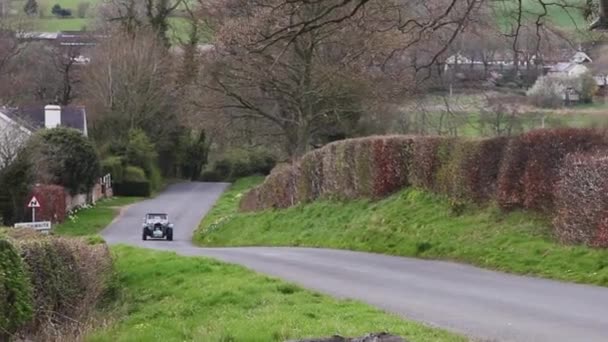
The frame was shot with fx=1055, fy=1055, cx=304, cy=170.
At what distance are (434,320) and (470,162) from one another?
43.4 ft

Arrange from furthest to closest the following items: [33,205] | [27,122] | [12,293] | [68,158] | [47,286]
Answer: [27,122]
[68,158]
[33,205]
[47,286]
[12,293]

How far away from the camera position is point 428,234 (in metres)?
26.2

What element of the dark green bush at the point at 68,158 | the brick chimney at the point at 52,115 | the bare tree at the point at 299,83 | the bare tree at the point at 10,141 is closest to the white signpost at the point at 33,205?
the bare tree at the point at 10,141

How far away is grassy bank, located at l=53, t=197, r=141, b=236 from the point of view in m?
48.0

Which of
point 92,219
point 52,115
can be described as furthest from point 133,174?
point 92,219

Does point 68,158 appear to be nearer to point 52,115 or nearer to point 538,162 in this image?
point 52,115

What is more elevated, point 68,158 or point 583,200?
point 68,158

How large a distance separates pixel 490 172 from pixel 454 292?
9.34 meters

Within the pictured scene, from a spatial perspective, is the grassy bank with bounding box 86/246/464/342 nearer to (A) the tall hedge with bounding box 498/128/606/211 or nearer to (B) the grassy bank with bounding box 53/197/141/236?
(A) the tall hedge with bounding box 498/128/606/211

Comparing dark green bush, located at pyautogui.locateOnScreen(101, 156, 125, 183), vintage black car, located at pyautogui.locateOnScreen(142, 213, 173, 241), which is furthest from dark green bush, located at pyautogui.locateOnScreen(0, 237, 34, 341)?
dark green bush, located at pyautogui.locateOnScreen(101, 156, 125, 183)

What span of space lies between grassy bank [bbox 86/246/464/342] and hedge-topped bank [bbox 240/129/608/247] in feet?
23.1

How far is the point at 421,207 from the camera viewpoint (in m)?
29.1

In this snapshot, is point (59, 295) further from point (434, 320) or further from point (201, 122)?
point (201, 122)

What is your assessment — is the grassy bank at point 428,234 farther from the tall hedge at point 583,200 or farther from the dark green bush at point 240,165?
the dark green bush at point 240,165
